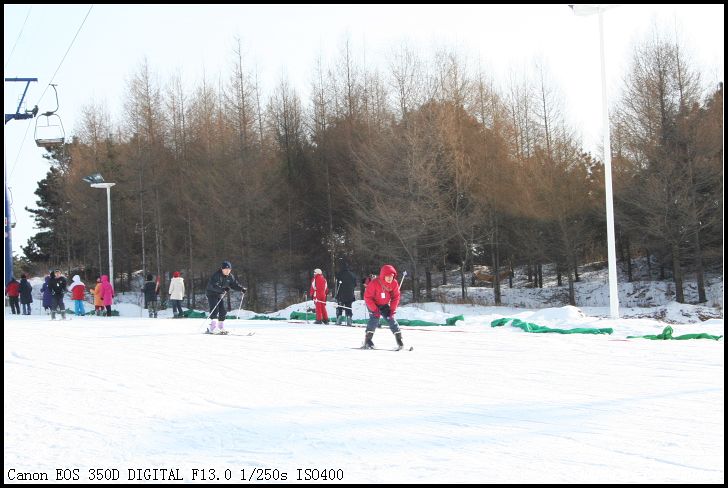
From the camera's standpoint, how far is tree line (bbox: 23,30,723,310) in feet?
111

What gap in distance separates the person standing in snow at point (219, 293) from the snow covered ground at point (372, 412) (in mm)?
3088

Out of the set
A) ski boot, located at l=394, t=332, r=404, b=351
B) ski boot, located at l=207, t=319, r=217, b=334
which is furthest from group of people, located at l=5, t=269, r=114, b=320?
ski boot, located at l=394, t=332, r=404, b=351

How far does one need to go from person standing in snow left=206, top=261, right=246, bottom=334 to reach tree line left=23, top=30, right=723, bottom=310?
1746 centimetres

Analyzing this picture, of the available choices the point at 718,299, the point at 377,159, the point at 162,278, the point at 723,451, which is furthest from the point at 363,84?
the point at 723,451

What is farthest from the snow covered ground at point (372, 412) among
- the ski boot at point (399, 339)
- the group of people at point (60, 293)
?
the group of people at point (60, 293)

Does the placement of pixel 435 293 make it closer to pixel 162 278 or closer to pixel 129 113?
pixel 162 278

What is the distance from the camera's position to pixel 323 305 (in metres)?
22.0

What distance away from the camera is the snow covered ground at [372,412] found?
614 cm

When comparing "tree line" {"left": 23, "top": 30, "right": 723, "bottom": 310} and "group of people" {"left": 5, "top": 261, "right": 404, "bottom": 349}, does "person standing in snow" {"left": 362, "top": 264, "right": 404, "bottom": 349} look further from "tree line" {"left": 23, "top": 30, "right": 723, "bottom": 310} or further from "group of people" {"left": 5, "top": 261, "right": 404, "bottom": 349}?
"tree line" {"left": 23, "top": 30, "right": 723, "bottom": 310}

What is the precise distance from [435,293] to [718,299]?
13553 millimetres

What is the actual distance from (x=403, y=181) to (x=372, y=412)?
29.3m

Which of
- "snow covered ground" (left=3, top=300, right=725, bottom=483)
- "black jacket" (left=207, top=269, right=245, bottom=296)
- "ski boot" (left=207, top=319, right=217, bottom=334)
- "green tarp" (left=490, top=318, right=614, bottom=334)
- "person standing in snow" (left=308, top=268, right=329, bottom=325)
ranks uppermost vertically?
"black jacket" (left=207, top=269, right=245, bottom=296)

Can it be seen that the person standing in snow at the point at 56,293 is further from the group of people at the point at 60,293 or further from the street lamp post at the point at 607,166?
the street lamp post at the point at 607,166

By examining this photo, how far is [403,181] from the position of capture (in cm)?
3719
